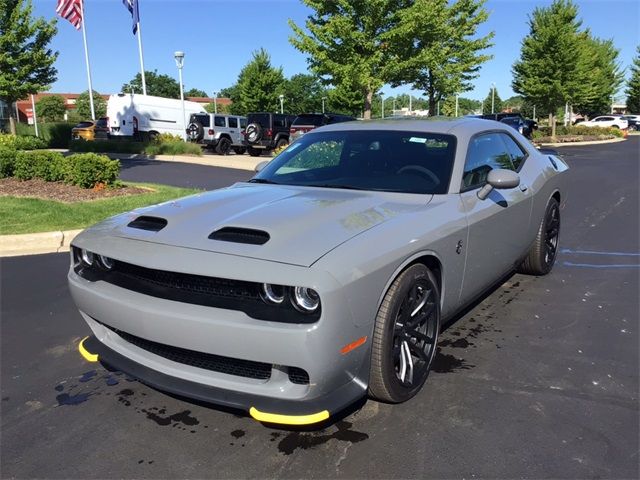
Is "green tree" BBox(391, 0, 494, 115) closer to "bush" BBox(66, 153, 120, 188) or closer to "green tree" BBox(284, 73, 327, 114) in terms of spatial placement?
"bush" BBox(66, 153, 120, 188)

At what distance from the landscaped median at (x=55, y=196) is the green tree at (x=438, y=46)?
1123cm

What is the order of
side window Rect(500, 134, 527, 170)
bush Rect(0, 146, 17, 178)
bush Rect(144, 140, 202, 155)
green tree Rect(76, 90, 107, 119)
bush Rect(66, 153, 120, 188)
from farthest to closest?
green tree Rect(76, 90, 107, 119) → bush Rect(144, 140, 202, 155) → bush Rect(0, 146, 17, 178) → bush Rect(66, 153, 120, 188) → side window Rect(500, 134, 527, 170)

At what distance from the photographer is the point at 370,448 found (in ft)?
8.53

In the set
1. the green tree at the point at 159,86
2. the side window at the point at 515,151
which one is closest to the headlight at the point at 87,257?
the side window at the point at 515,151

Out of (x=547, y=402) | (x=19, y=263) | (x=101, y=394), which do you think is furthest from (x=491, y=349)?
(x=19, y=263)

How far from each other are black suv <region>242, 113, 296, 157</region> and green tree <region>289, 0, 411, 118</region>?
4.36 m

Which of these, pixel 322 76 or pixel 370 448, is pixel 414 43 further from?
pixel 370 448

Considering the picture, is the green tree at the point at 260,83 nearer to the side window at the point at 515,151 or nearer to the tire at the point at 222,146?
the tire at the point at 222,146

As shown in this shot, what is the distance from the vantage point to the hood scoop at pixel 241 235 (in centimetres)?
261

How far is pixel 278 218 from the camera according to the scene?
285 cm

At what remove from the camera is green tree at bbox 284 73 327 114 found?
2965 inches

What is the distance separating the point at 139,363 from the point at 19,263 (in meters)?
4.17

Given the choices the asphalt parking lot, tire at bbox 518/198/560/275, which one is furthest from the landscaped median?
tire at bbox 518/198/560/275

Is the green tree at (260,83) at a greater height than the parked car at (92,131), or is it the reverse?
the green tree at (260,83)
